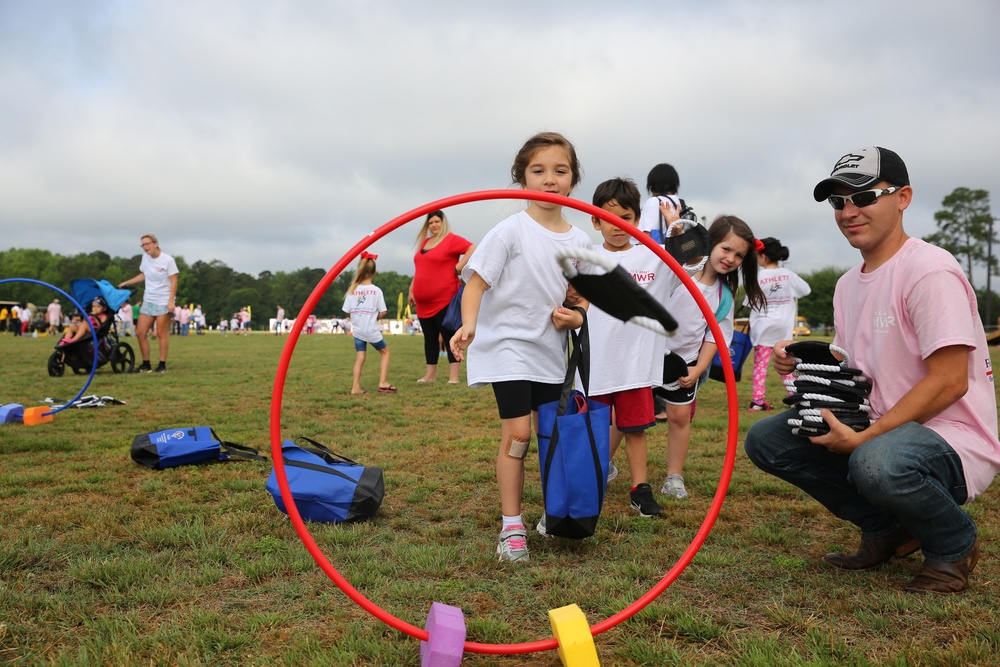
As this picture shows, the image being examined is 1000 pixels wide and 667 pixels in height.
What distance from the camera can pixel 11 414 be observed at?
750cm

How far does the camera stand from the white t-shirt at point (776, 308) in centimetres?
909

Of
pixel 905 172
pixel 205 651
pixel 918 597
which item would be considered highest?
pixel 905 172

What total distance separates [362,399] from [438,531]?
5989 mm

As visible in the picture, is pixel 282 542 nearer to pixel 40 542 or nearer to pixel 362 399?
pixel 40 542

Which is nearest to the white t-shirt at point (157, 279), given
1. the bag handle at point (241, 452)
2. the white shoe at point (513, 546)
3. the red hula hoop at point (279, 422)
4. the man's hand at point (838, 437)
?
the bag handle at point (241, 452)

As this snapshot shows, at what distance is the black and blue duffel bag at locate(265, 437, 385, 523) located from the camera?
4117 millimetres

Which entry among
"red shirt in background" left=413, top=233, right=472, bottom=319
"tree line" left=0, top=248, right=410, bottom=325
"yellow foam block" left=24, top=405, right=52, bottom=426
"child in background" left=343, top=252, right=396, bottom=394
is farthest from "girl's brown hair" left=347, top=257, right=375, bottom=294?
"tree line" left=0, top=248, right=410, bottom=325

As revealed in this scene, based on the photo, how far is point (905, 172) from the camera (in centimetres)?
323

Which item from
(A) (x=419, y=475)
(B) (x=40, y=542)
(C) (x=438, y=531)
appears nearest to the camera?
(B) (x=40, y=542)

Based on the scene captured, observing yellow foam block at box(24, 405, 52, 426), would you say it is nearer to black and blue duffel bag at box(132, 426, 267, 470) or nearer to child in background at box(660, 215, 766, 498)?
black and blue duffel bag at box(132, 426, 267, 470)

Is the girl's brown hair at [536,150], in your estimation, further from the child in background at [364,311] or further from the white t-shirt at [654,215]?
the child in background at [364,311]

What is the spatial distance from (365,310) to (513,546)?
7529 millimetres

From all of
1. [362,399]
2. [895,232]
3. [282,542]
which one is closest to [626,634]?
→ [282,542]

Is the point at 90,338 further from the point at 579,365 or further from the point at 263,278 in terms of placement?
the point at 263,278
